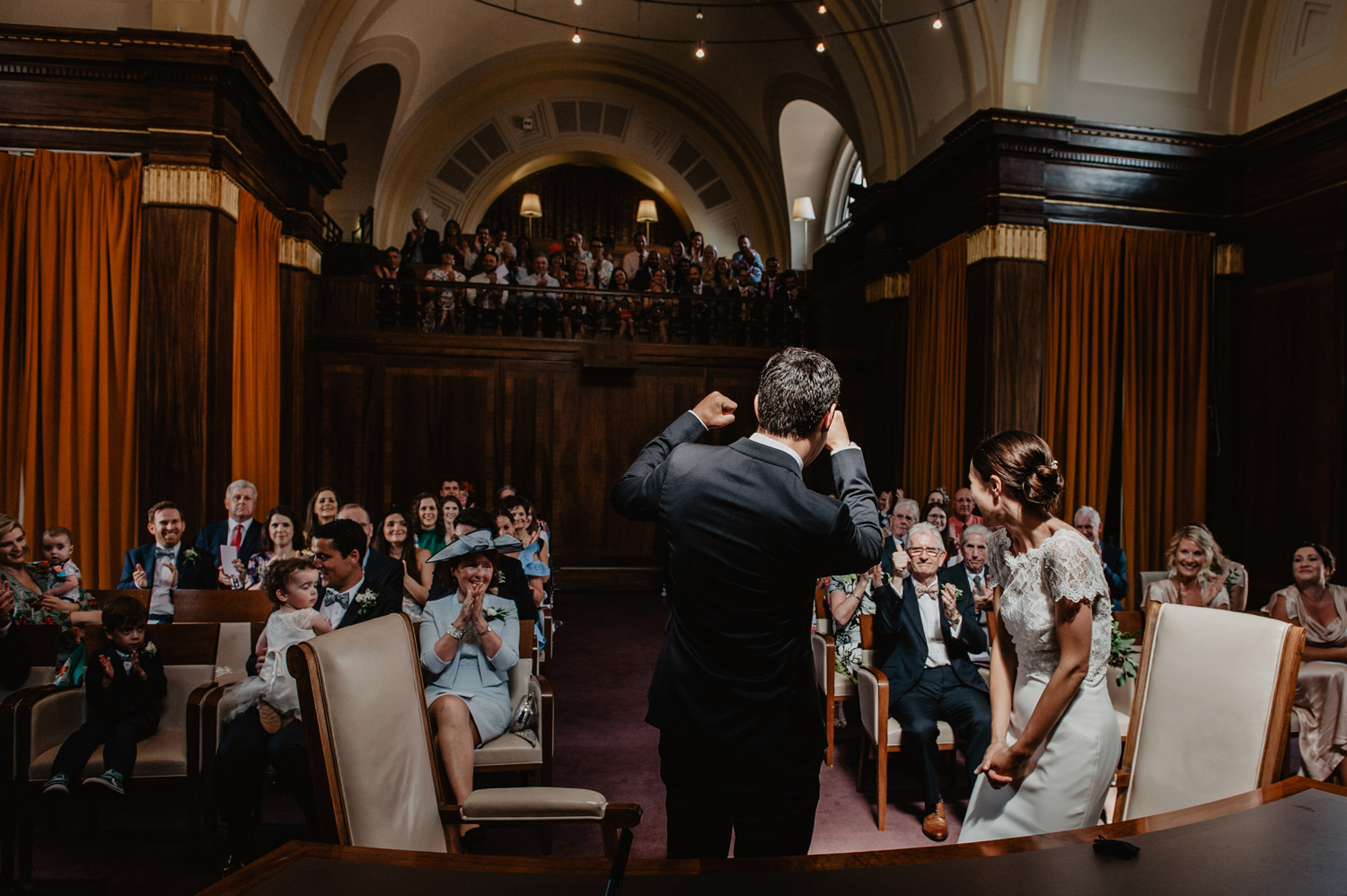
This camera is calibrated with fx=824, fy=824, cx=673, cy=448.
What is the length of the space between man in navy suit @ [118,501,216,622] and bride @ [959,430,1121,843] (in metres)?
4.40

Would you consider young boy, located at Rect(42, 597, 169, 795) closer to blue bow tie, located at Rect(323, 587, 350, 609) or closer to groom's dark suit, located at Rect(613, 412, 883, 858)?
blue bow tie, located at Rect(323, 587, 350, 609)

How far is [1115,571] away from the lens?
17.7ft

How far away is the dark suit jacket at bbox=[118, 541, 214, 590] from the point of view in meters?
4.68

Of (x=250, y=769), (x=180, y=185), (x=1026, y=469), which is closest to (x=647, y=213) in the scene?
(x=180, y=185)

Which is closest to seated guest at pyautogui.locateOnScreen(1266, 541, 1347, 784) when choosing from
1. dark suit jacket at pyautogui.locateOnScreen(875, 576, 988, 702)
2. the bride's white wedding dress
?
dark suit jacket at pyautogui.locateOnScreen(875, 576, 988, 702)

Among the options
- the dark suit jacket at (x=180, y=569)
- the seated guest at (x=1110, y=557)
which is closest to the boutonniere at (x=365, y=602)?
the dark suit jacket at (x=180, y=569)

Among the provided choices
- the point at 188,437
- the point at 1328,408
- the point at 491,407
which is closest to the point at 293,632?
the point at 188,437

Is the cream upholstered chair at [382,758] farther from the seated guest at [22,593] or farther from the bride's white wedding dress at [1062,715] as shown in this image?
the seated guest at [22,593]

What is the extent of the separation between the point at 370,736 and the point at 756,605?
846mm

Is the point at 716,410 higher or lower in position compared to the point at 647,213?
lower

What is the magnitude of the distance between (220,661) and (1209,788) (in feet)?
12.3

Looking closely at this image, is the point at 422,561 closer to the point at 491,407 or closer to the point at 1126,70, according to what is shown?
the point at 491,407

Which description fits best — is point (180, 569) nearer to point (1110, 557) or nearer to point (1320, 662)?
point (1110, 557)

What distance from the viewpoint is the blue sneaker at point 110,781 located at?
296 centimetres
